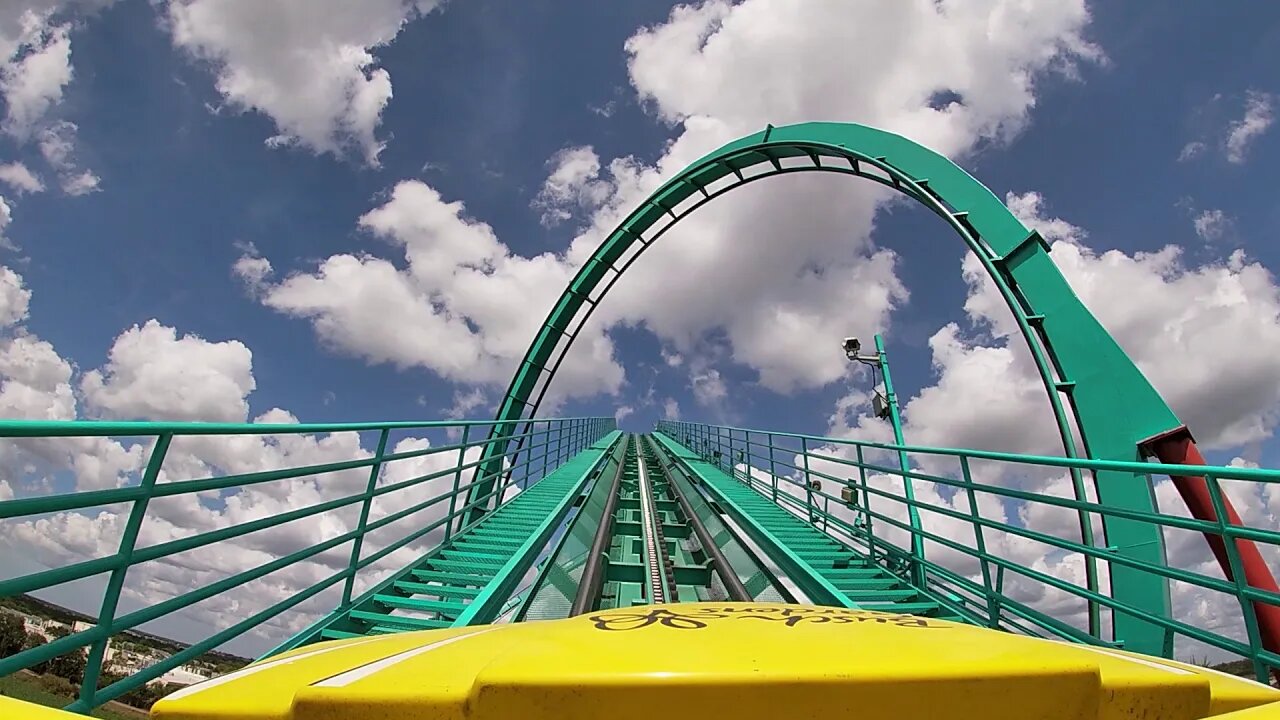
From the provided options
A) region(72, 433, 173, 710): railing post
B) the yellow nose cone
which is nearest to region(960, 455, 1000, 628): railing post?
the yellow nose cone

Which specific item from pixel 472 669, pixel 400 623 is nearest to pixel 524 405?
pixel 400 623

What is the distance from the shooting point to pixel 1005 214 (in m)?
8.26

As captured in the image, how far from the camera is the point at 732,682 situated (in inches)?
36.1

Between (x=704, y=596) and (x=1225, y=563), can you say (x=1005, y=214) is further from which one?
(x=704, y=596)

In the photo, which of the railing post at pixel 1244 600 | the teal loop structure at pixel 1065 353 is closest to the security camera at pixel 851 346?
the teal loop structure at pixel 1065 353

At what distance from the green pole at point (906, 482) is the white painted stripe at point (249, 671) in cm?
429

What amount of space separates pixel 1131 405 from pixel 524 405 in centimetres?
1674

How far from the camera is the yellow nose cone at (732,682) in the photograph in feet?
3.01

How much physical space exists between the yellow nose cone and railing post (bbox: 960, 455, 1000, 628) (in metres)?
3.07

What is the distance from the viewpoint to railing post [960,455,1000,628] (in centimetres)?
403

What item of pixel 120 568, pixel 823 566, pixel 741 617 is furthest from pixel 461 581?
pixel 741 617

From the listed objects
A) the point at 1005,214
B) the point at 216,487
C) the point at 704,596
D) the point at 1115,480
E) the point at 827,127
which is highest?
the point at 827,127

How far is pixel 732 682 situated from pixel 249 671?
3.70 ft

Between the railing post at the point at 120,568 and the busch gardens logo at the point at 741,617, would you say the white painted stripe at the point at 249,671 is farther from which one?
the railing post at the point at 120,568
